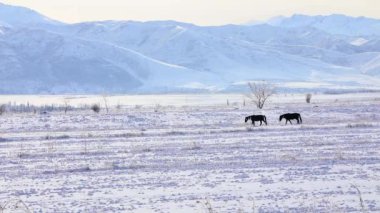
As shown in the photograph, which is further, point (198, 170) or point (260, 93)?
point (260, 93)

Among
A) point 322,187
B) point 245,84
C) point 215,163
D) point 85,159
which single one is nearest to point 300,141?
point 215,163

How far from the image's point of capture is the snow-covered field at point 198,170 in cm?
1500

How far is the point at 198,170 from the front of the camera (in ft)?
65.2

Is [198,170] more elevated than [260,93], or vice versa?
[260,93]

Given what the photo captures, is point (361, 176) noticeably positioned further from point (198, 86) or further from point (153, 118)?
point (198, 86)

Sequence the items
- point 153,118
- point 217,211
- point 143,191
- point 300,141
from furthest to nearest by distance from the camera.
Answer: point 153,118, point 300,141, point 143,191, point 217,211

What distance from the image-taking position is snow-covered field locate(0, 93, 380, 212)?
15.0 metres

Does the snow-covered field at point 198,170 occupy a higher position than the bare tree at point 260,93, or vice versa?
the bare tree at point 260,93

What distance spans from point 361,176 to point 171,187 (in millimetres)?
4958

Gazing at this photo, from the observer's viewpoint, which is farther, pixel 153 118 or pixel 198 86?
pixel 198 86

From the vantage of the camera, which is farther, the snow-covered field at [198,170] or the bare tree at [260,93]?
the bare tree at [260,93]

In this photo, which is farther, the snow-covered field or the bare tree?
the bare tree

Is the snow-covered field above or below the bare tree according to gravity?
below

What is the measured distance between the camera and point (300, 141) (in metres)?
27.7
